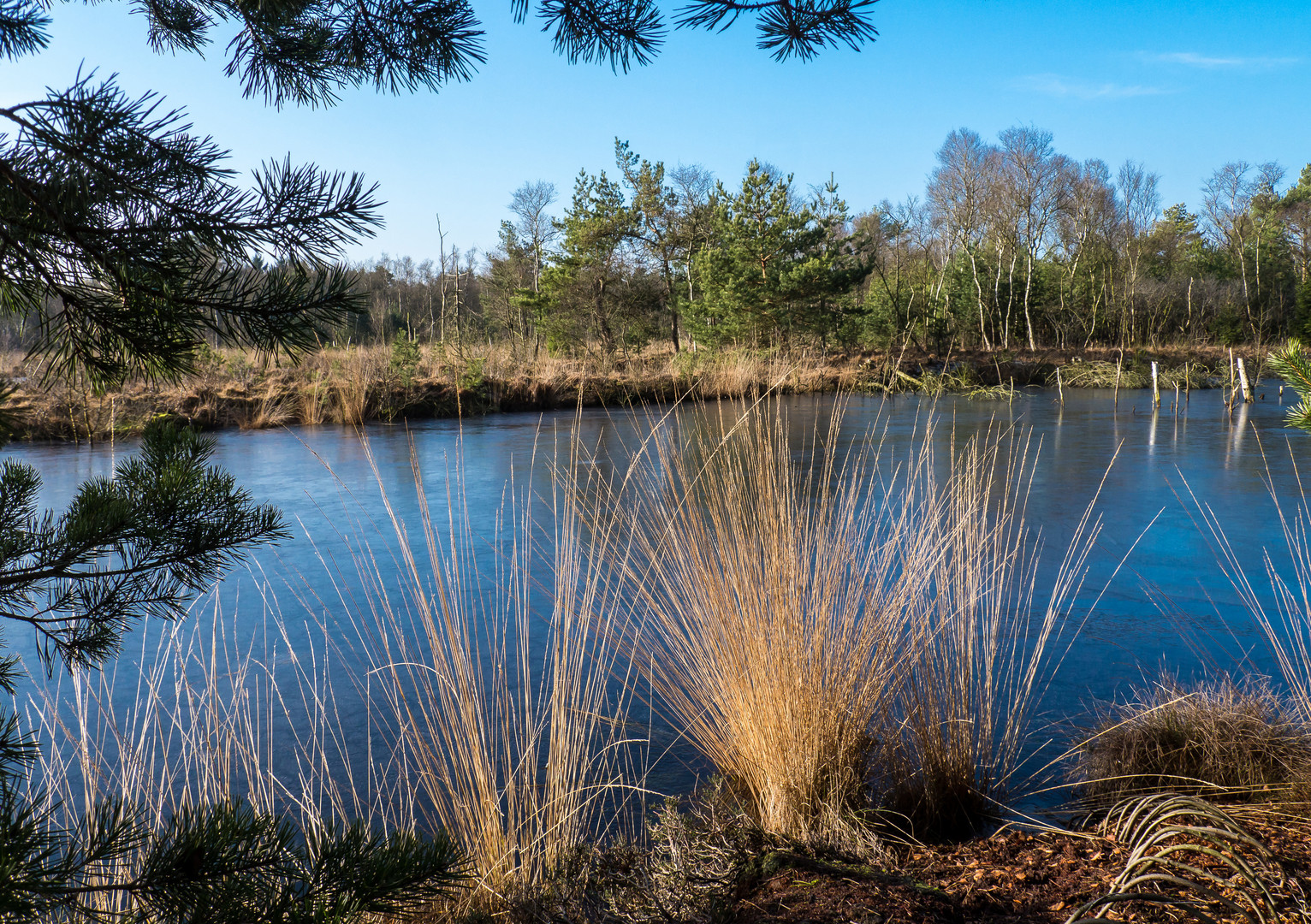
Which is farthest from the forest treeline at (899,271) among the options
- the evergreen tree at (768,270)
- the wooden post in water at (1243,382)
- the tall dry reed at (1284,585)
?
the tall dry reed at (1284,585)

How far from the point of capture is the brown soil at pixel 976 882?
61.9 inches

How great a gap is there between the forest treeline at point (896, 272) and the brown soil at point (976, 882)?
16.5 m

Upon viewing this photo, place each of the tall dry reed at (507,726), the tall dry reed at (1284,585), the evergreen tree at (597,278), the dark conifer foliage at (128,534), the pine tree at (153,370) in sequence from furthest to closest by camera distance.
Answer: the evergreen tree at (597,278)
the tall dry reed at (1284,585)
the tall dry reed at (507,726)
the dark conifer foliage at (128,534)
the pine tree at (153,370)

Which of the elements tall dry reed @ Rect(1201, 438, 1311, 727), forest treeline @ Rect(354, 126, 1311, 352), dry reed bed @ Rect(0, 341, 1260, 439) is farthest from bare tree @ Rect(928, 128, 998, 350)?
tall dry reed @ Rect(1201, 438, 1311, 727)

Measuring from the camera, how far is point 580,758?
2342 mm

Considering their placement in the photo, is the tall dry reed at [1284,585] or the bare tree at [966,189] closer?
the tall dry reed at [1284,585]

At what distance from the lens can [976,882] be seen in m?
1.72

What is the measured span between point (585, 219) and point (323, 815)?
2341 centimetres

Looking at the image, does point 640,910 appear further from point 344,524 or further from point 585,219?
point 585,219

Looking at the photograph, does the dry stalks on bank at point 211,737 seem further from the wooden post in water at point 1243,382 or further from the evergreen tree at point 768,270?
the evergreen tree at point 768,270

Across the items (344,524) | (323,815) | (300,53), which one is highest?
(300,53)

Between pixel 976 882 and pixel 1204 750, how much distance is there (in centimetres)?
89

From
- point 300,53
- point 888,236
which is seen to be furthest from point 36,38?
point 888,236

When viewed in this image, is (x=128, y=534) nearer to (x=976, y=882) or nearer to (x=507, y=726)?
(x=507, y=726)
